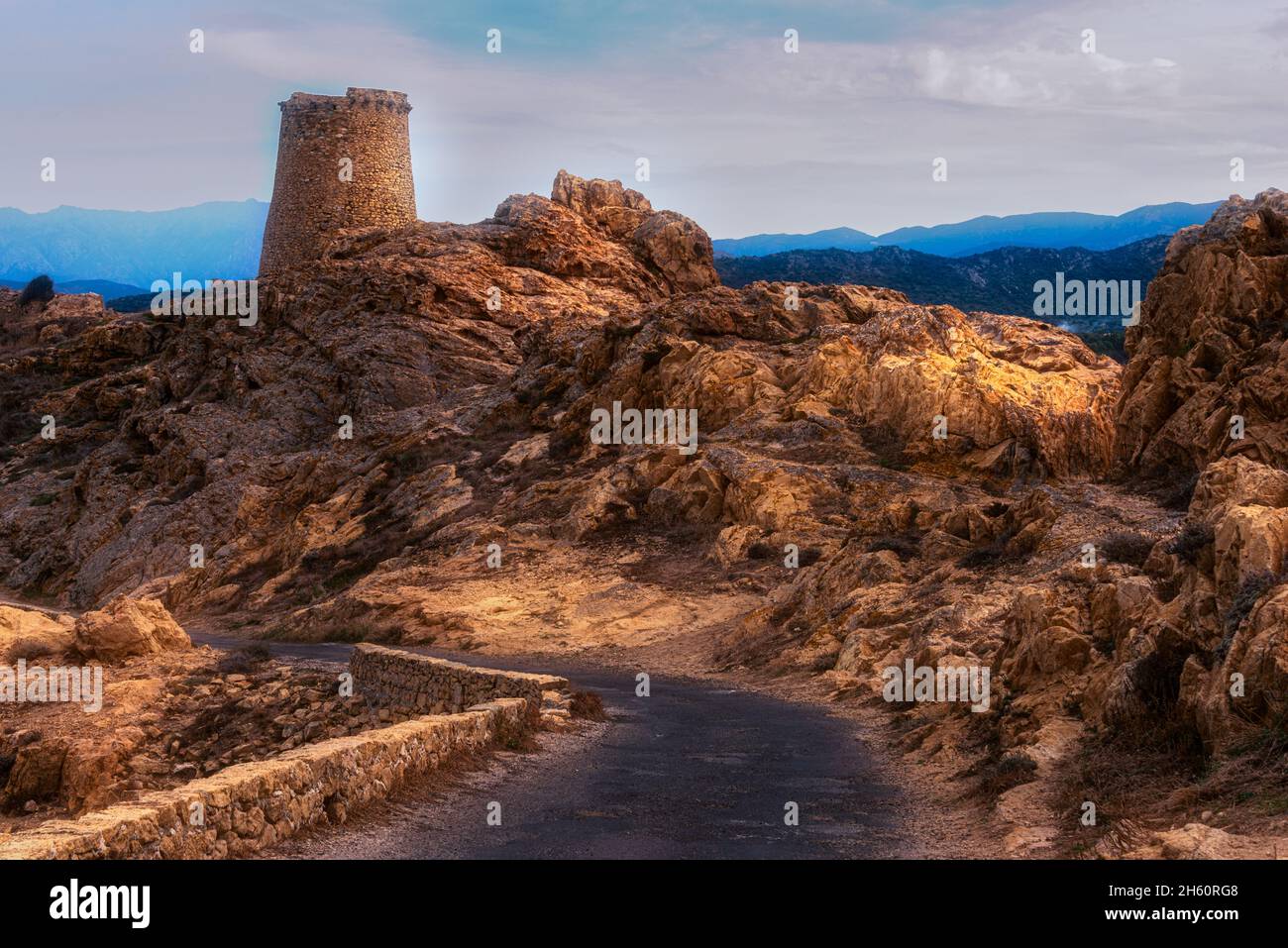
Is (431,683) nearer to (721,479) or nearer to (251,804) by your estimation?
(251,804)

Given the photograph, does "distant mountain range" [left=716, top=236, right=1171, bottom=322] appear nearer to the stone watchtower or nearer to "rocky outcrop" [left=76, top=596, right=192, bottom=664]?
the stone watchtower

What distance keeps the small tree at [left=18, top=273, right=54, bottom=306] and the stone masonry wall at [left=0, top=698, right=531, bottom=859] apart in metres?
80.2

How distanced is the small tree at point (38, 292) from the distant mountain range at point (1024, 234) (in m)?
60.9

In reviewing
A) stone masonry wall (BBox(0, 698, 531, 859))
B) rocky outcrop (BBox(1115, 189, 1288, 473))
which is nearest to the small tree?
rocky outcrop (BBox(1115, 189, 1288, 473))

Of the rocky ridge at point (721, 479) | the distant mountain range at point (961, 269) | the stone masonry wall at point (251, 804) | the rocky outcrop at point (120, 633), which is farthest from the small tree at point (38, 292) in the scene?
the stone masonry wall at point (251, 804)

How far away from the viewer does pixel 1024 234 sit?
144500mm

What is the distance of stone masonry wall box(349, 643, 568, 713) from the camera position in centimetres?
1775

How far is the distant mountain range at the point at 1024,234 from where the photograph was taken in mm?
132625

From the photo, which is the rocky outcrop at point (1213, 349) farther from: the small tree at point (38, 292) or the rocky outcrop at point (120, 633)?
the small tree at point (38, 292)

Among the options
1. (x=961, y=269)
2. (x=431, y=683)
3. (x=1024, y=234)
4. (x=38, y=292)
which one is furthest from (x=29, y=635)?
(x=1024, y=234)

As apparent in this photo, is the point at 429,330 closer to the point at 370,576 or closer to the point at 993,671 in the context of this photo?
the point at 370,576

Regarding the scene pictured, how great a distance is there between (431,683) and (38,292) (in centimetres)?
7683
